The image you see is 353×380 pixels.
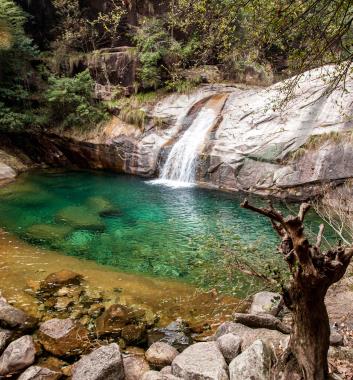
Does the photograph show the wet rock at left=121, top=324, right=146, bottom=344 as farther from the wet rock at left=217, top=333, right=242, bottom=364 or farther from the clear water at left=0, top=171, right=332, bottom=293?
the clear water at left=0, top=171, right=332, bottom=293

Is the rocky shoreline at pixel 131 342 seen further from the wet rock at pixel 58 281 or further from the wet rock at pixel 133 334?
the wet rock at pixel 58 281

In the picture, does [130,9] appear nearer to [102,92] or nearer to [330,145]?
[102,92]

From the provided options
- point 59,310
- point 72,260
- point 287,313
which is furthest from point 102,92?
point 287,313

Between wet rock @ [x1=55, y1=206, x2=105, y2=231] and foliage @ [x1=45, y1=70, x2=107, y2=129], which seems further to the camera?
foliage @ [x1=45, y1=70, x2=107, y2=129]

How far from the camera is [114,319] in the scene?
6.09m

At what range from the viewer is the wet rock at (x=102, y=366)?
454cm

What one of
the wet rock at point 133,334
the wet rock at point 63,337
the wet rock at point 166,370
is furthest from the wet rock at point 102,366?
the wet rock at point 133,334

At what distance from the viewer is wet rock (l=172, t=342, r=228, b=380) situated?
4.37 meters

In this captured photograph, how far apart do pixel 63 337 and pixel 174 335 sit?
1.63 meters

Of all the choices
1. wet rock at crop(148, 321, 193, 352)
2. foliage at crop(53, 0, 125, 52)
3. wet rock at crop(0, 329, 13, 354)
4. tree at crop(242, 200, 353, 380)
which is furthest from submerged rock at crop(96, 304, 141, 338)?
foliage at crop(53, 0, 125, 52)

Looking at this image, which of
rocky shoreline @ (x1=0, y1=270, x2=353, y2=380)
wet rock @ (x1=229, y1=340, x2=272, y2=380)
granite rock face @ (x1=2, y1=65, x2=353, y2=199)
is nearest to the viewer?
wet rock @ (x1=229, y1=340, x2=272, y2=380)

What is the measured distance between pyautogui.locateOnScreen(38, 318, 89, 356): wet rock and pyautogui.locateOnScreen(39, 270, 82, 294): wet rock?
1.26m

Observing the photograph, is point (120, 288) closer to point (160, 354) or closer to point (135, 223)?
point (160, 354)

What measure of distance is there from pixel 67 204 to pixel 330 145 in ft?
29.3
